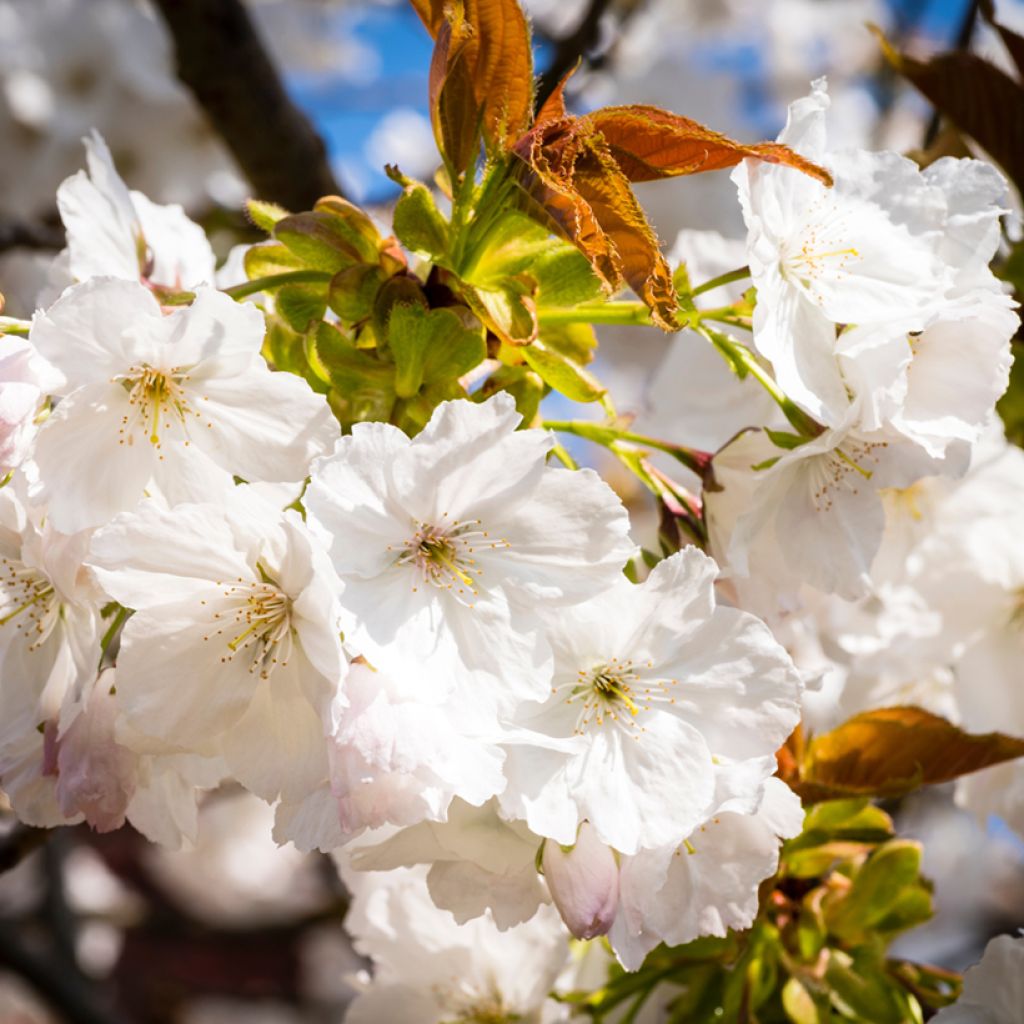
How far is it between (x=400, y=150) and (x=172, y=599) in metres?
6.17

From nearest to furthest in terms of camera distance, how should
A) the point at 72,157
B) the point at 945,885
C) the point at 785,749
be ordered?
the point at 785,749 < the point at 72,157 < the point at 945,885

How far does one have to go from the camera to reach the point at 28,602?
1023mm

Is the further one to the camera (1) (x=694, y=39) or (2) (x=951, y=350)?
(1) (x=694, y=39)

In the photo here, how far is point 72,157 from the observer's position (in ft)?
8.02

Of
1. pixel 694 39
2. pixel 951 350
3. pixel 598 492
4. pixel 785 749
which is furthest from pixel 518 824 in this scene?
pixel 694 39

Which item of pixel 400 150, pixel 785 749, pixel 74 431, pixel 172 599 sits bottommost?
pixel 785 749

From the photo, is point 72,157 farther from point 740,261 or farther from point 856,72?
point 856,72

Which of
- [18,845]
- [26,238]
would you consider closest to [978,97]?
[26,238]

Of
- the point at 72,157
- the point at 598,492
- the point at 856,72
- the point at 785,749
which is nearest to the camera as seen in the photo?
the point at 598,492

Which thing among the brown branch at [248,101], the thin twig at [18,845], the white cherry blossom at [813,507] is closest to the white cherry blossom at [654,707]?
the white cherry blossom at [813,507]

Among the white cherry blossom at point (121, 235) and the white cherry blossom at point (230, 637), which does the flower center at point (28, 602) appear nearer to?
the white cherry blossom at point (230, 637)

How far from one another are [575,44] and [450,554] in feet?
5.25

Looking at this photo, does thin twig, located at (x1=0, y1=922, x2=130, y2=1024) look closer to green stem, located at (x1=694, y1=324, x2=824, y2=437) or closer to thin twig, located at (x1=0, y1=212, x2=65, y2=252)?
thin twig, located at (x1=0, y1=212, x2=65, y2=252)

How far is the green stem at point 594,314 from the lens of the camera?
1.10 m
